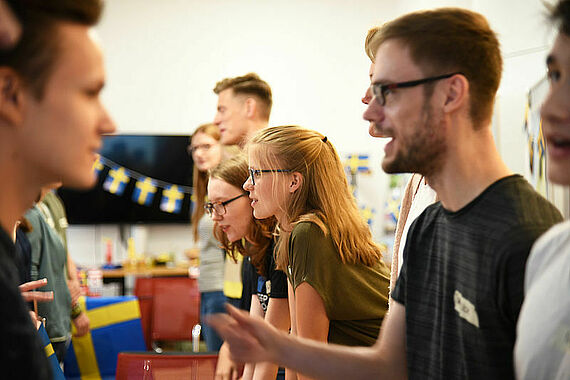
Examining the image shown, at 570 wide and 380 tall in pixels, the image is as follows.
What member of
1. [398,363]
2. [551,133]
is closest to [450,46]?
[551,133]

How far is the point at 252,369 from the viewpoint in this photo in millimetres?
2303

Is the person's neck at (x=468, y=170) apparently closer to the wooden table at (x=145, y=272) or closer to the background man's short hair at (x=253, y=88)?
the background man's short hair at (x=253, y=88)

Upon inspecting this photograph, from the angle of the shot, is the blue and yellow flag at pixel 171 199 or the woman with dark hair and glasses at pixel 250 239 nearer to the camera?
the woman with dark hair and glasses at pixel 250 239

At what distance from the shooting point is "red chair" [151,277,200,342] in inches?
167

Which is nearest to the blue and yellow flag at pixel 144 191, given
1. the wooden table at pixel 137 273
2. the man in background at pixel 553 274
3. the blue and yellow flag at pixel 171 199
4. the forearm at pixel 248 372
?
the blue and yellow flag at pixel 171 199

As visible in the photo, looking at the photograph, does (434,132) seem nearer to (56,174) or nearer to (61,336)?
(56,174)

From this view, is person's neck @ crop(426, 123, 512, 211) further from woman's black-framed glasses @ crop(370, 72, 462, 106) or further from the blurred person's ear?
the blurred person's ear

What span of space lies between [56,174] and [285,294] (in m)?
1.30

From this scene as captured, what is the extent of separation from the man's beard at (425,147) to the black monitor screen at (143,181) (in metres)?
5.68

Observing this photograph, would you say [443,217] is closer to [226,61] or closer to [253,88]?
[253,88]

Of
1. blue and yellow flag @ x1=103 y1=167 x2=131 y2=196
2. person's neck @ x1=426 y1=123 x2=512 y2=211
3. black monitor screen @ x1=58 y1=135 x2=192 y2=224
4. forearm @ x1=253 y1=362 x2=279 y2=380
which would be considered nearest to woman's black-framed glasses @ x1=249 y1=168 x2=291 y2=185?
forearm @ x1=253 y1=362 x2=279 y2=380

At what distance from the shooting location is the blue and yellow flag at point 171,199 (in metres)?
6.80

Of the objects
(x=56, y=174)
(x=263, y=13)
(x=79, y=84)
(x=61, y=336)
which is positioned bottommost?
(x=61, y=336)

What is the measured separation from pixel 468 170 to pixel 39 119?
0.76 meters
